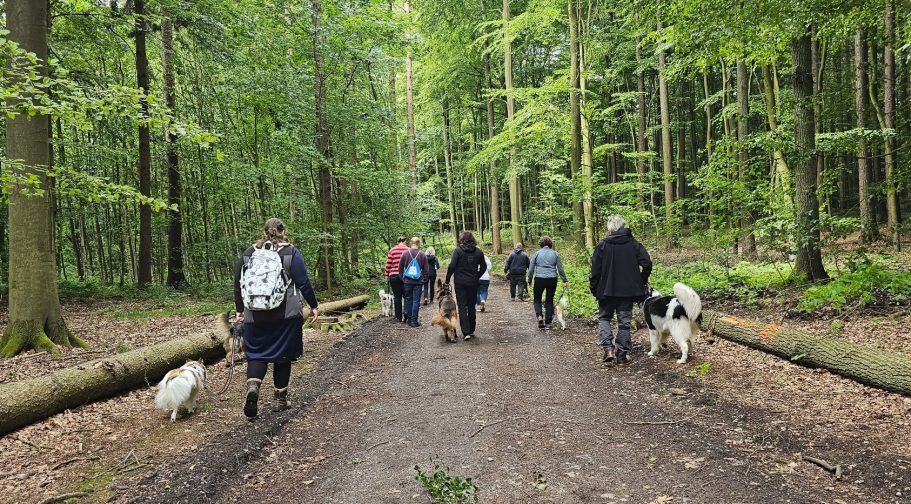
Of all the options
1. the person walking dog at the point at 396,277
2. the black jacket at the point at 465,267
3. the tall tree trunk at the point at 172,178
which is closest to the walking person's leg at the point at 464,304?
the black jacket at the point at 465,267

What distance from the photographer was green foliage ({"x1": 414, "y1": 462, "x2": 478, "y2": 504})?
317cm

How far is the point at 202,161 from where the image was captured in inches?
696

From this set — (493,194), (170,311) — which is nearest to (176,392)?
(170,311)

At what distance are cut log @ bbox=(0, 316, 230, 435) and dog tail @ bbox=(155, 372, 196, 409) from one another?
97 centimetres

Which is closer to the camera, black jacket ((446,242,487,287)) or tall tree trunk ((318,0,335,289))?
black jacket ((446,242,487,287))

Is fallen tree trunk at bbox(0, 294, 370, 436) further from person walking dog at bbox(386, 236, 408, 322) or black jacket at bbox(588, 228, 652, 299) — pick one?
black jacket at bbox(588, 228, 652, 299)

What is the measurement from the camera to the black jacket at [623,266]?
6.77m

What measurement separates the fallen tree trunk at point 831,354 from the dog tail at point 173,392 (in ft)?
22.6

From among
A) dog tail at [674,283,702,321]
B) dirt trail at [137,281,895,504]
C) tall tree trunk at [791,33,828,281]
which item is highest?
tall tree trunk at [791,33,828,281]

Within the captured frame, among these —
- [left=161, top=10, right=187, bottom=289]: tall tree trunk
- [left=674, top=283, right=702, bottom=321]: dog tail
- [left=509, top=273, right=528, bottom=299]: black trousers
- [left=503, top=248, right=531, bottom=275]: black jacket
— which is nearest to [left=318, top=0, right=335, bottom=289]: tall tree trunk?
[left=161, top=10, right=187, bottom=289]: tall tree trunk

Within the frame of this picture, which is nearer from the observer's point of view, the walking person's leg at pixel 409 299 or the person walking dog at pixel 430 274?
the walking person's leg at pixel 409 299

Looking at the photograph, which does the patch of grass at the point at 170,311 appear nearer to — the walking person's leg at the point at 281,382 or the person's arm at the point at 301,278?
the walking person's leg at the point at 281,382

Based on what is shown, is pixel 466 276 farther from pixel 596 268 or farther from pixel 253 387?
pixel 253 387

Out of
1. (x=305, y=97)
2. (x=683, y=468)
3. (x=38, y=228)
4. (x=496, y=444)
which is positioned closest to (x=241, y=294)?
(x=496, y=444)
